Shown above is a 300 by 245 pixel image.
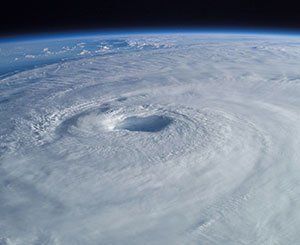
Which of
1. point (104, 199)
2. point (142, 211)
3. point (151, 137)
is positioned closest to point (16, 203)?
point (104, 199)

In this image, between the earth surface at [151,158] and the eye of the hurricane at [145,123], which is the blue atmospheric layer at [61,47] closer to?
the earth surface at [151,158]

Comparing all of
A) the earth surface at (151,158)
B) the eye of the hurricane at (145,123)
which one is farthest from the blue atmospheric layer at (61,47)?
the eye of the hurricane at (145,123)

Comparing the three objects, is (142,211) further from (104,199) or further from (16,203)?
(16,203)

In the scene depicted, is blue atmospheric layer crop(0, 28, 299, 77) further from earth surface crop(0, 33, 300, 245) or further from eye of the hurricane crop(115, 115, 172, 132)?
eye of the hurricane crop(115, 115, 172, 132)

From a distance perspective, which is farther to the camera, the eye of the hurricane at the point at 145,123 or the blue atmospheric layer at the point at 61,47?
the blue atmospheric layer at the point at 61,47

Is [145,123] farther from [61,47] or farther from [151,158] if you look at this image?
[61,47]

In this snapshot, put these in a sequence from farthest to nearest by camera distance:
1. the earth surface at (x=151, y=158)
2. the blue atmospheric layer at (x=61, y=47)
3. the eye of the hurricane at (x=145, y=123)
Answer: the blue atmospheric layer at (x=61, y=47)
the eye of the hurricane at (x=145, y=123)
the earth surface at (x=151, y=158)

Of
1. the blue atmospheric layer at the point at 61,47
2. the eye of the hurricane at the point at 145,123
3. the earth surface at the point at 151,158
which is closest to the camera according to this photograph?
the earth surface at the point at 151,158
